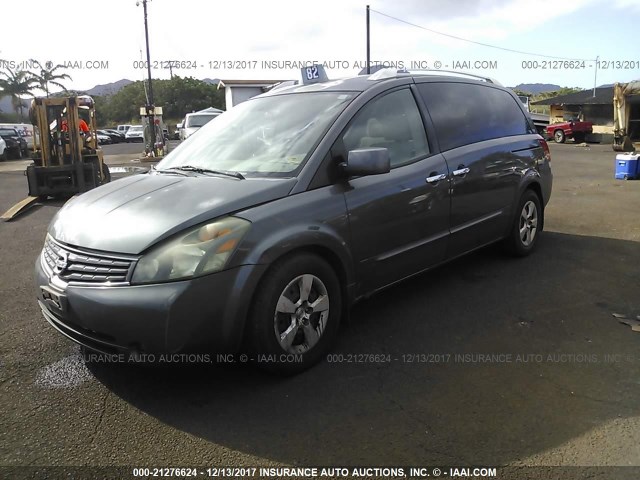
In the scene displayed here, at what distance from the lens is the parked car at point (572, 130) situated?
27.5m

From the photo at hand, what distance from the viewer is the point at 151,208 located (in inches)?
122

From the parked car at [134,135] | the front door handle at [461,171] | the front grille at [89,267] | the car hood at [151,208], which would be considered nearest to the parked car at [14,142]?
the parked car at [134,135]

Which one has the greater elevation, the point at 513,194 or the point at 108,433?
the point at 513,194

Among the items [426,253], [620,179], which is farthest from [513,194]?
[620,179]

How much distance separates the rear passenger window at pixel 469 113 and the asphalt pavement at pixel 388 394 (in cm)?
135

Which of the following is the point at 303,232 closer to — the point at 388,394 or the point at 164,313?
the point at 164,313

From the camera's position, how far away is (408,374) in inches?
127

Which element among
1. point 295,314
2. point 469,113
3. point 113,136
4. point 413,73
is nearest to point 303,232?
point 295,314

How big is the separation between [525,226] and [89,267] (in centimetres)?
426

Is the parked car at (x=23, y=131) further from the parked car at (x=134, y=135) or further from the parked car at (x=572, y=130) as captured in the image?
the parked car at (x=572, y=130)

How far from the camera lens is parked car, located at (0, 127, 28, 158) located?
1062 inches

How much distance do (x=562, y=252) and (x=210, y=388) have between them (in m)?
4.25

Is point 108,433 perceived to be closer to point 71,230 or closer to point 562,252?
point 71,230

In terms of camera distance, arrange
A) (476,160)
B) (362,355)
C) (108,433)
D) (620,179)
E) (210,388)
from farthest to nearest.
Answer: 1. (620,179)
2. (476,160)
3. (362,355)
4. (210,388)
5. (108,433)
